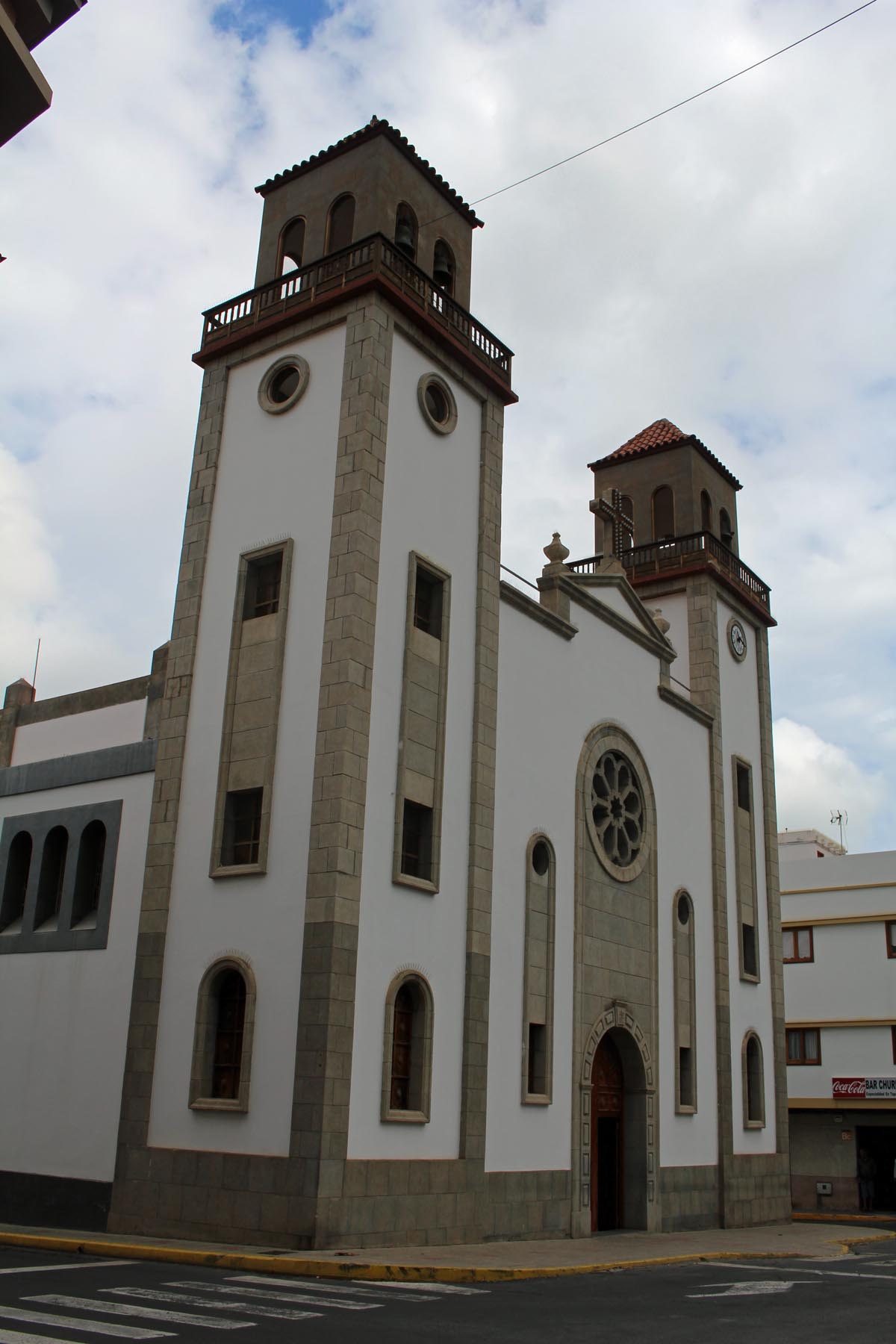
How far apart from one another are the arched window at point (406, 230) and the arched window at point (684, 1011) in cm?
1507

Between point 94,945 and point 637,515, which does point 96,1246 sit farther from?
point 637,515

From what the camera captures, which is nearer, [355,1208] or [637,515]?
[355,1208]

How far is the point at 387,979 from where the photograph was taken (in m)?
18.1

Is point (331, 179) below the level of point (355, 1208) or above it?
above

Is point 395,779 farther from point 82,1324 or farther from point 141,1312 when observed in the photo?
point 82,1324

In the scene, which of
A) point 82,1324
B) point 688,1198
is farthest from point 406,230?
point 688,1198

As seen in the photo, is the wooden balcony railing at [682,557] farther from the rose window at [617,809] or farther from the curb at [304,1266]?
the curb at [304,1266]

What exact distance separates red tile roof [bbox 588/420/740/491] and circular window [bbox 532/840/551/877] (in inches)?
613

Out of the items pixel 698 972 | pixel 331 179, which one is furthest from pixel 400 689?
pixel 698 972

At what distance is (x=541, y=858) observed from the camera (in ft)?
75.3

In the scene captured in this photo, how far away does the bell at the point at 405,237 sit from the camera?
907 inches

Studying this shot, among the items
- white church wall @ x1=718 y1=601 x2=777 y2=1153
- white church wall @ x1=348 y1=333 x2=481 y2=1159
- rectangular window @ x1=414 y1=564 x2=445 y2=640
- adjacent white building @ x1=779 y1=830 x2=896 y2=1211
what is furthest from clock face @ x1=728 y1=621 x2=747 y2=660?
rectangular window @ x1=414 y1=564 x2=445 y2=640

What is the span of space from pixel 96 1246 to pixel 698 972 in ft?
53.2

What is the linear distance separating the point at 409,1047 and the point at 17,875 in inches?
356
